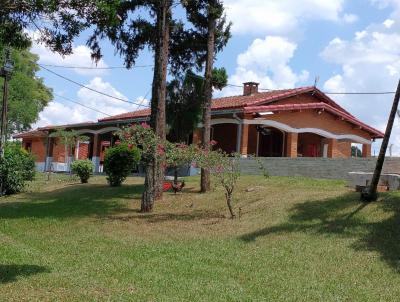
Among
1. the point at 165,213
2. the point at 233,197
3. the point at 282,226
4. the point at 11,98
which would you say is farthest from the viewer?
the point at 11,98

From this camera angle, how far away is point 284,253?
8.84 metres

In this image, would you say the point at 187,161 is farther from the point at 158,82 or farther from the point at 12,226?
the point at 12,226

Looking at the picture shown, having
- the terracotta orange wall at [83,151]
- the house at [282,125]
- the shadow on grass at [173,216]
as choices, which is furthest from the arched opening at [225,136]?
the terracotta orange wall at [83,151]

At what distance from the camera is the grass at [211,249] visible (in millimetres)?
6836

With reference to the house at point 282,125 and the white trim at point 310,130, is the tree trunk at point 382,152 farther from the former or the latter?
the white trim at point 310,130

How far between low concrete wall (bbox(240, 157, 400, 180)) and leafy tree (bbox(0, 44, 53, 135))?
93.3 feet

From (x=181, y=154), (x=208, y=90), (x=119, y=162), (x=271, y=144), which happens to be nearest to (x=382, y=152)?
(x=181, y=154)

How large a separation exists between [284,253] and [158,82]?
7.31m

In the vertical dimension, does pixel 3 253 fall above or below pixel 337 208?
below

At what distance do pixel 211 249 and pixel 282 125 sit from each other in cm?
Result: 1532

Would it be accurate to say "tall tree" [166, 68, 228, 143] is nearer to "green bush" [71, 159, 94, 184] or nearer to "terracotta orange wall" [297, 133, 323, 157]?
"green bush" [71, 159, 94, 184]

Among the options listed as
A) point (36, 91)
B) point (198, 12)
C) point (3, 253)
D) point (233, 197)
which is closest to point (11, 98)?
point (36, 91)

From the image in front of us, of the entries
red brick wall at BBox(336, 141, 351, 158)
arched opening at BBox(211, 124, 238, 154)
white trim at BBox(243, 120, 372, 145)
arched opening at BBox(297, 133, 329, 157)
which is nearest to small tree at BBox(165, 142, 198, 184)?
white trim at BBox(243, 120, 372, 145)

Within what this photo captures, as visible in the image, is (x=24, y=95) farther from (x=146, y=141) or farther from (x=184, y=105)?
A: (x=146, y=141)
